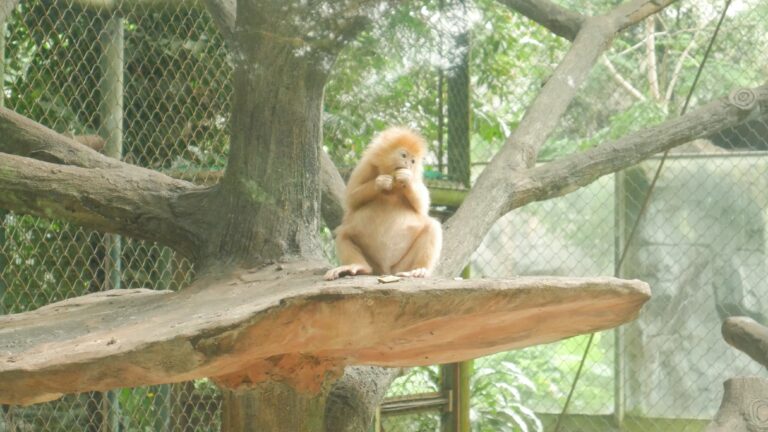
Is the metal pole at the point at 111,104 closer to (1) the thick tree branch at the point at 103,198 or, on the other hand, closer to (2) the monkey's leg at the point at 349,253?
(1) the thick tree branch at the point at 103,198

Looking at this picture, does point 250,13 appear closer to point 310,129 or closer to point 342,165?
point 310,129

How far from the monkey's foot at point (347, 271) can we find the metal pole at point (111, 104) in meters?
1.30

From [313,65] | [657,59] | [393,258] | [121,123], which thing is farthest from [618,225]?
[313,65]

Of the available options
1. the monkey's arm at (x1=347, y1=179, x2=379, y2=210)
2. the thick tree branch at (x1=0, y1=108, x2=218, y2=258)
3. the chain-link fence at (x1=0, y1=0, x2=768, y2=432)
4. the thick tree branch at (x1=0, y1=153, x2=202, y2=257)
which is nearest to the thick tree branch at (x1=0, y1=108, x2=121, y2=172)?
the thick tree branch at (x1=0, y1=108, x2=218, y2=258)

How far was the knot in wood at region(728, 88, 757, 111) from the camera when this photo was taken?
14.0ft

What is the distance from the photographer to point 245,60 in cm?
240

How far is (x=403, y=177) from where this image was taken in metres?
3.00

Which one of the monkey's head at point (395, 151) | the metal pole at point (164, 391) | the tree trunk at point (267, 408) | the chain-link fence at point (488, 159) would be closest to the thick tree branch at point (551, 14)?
the chain-link fence at point (488, 159)

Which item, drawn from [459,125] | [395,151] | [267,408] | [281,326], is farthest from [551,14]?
[281,326]

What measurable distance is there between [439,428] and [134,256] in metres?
1.89

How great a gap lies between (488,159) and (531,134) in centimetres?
144

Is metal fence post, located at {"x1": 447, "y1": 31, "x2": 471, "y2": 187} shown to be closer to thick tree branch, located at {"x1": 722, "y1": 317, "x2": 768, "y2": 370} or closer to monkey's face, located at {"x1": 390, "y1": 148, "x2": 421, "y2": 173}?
monkey's face, located at {"x1": 390, "y1": 148, "x2": 421, "y2": 173}

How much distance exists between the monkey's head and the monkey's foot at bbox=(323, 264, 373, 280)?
0.41 metres

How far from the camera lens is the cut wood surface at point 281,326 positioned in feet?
5.13
